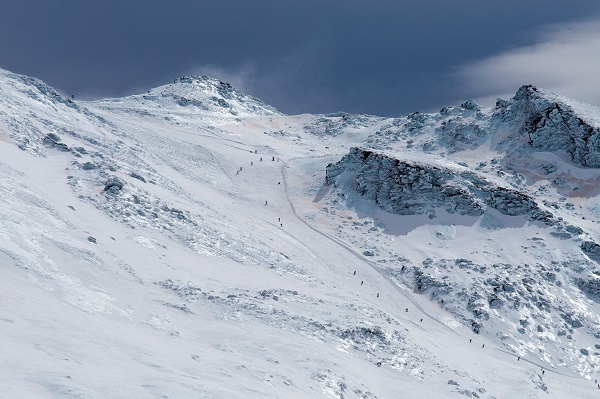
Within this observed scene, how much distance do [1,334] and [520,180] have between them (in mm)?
74666

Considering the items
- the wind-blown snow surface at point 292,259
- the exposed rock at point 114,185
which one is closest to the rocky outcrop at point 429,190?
the wind-blown snow surface at point 292,259

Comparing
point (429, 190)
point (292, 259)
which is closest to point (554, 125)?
point (429, 190)

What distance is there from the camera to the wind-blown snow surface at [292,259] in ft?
86.2

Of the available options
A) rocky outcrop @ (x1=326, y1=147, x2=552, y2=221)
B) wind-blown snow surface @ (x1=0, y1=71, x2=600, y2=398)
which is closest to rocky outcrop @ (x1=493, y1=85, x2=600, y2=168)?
wind-blown snow surface @ (x1=0, y1=71, x2=600, y2=398)

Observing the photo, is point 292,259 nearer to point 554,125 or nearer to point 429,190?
point 429,190

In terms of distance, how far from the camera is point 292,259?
5116 cm

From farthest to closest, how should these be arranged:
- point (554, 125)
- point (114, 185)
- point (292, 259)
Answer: point (554, 125), point (292, 259), point (114, 185)

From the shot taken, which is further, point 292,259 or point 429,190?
point 429,190

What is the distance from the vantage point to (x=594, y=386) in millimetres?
45000

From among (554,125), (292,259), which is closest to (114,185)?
(292,259)

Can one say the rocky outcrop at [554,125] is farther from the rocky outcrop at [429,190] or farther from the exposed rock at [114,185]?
the exposed rock at [114,185]

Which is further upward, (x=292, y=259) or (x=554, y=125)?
(x=554, y=125)

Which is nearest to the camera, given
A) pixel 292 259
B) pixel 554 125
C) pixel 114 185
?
pixel 114 185

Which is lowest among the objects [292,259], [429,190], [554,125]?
[292,259]
